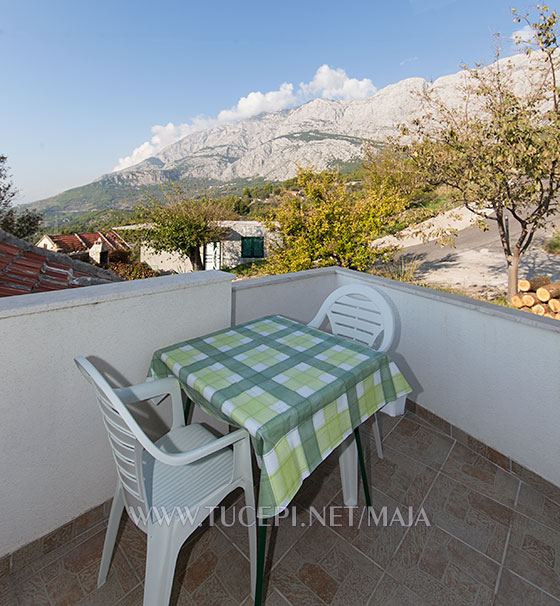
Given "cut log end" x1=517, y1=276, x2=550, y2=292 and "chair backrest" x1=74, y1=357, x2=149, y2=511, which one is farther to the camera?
"cut log end" x1=517, y1=276, x2=550, y2=292

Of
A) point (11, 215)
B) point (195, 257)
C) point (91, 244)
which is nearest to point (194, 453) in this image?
point (195, 257)

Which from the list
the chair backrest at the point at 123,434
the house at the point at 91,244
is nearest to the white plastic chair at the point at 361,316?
the chair backrest at the point at 123,434

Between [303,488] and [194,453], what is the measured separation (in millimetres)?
997

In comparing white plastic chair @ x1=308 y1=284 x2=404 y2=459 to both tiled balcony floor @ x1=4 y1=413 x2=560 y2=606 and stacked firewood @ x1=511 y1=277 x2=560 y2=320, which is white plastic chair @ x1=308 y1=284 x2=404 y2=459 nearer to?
tiled balcony floor @ x1=4 y1=413 x2=560 y2=606

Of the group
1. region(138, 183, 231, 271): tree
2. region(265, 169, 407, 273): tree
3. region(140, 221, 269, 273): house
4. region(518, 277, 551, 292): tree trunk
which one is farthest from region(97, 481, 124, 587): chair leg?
region(140, 221, 269, 273): house

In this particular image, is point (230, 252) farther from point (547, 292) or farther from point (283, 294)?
point (283, 294)

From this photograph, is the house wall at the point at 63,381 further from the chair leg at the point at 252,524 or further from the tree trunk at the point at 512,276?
the tree trunk at the point at 512,276

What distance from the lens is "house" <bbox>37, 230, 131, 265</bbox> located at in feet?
58.2

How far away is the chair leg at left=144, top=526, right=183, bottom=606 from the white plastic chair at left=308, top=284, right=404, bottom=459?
1199 millimetres

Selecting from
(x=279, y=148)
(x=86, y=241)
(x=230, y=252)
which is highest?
(x=279, y=148)

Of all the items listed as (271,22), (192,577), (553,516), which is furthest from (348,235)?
(271,22)

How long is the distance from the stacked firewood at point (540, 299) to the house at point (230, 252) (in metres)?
12.8

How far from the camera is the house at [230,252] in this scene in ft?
56.7

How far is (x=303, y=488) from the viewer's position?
1.74m
